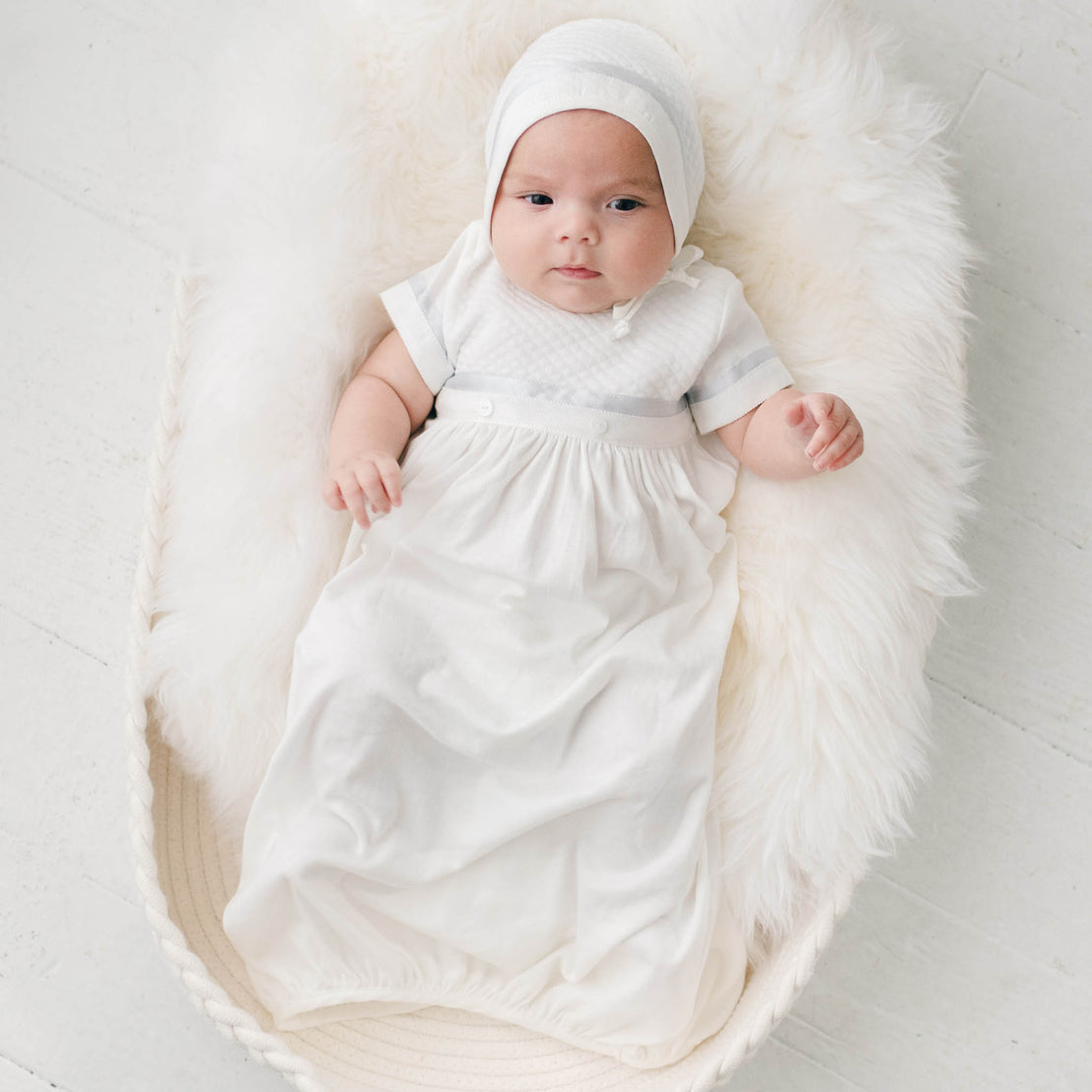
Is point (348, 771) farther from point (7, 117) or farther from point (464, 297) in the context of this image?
point (7, 117)

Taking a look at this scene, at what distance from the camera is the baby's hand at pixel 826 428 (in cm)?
102

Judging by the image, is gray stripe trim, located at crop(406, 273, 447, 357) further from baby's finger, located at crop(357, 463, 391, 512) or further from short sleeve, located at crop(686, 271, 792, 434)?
short sleeve, located at crop(686, 271, 792, 434)

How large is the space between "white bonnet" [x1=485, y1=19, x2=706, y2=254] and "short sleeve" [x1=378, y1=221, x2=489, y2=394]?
0.06 metres

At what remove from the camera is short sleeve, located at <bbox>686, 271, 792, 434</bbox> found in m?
1.18

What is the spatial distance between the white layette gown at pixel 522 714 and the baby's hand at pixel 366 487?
7 cm

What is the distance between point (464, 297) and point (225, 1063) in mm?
975

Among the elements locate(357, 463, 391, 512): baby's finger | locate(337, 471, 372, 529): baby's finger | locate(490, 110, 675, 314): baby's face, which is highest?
locate(490, 110, 675, 314): baby's face

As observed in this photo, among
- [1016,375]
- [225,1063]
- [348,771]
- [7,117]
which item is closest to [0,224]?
[7,117]

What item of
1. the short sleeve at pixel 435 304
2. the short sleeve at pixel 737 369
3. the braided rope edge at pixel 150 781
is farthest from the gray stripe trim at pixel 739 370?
the braided rope edge at pixel 150 781

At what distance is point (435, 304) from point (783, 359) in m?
0.42

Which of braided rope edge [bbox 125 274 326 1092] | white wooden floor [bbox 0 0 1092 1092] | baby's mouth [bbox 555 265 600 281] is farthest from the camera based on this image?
white wooden floor [bbox 0 0 1092 1092]

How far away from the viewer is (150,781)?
1096 millimetres

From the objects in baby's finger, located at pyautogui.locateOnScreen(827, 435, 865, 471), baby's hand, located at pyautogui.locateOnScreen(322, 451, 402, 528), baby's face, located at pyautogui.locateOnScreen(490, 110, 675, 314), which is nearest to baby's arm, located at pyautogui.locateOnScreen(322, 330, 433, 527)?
baby's hand, located at pyautogui.locateOnScreen(322, 451, 402, 528)

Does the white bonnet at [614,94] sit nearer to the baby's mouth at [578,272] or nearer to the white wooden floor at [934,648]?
the baby's mouth at [578,272]
